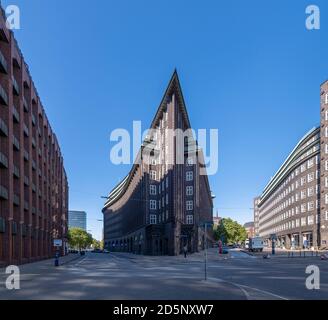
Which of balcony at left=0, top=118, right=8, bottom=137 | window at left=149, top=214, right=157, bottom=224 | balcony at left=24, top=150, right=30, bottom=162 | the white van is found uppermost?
balcony at left=0, top=118, right=8, bottom=137

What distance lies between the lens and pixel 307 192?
107m

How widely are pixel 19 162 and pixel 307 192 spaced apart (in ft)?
260

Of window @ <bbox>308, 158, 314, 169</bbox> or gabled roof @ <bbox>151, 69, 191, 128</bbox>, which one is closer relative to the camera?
gabled roof @ <bbox>151, 69, 191, 128</bbox>

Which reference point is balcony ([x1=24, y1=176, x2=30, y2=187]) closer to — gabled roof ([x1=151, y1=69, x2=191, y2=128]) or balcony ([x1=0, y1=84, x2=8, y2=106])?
balcony ([x1=0, y1=84, x2=8, y2=106])

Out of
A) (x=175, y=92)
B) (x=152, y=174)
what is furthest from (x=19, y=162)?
(x=152, y=174)

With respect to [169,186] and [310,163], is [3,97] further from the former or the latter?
[310,163]

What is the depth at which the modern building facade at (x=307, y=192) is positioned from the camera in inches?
3716

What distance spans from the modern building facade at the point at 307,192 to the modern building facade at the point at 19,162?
1772 inches

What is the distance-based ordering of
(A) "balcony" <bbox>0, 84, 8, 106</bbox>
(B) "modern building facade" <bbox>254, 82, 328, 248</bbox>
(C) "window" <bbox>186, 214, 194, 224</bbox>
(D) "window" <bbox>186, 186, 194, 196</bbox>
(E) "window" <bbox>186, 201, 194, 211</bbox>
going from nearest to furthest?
1. (A) "balcony" <bbox>0, 84, 8, 106</bbox>
2. (C) "window" <bbox>186, 214, 194, 224</bbox>
3. (E) "window" <bbox>186, 201, 194, 211</bbox>
4. (D) "window" <bbox>186, 186, 194, 196</bbox>
5. (B) "modern building facade" <bbox>254, 82, 328, 248</bbox>

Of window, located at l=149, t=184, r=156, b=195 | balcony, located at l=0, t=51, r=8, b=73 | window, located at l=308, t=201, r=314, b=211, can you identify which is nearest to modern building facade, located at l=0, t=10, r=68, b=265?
balcony, located at l=0, t=51, r=8, b=73

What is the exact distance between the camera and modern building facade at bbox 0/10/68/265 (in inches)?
1559

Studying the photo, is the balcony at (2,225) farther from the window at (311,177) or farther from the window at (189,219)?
the window at (311,177)

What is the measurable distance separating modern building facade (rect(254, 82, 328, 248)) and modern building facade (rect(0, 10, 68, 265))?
45.0m
